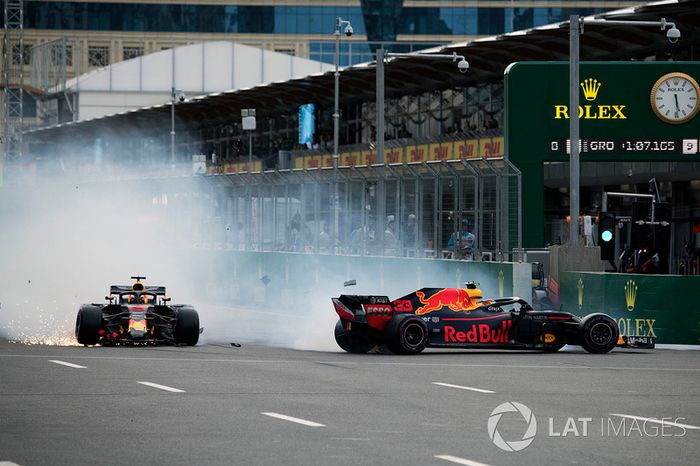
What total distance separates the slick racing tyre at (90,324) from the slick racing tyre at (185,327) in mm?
1211

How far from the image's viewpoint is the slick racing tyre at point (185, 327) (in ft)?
82.0

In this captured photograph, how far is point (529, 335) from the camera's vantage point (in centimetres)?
2427

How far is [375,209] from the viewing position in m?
35.7

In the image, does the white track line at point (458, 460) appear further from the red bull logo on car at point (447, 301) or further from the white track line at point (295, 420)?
the red bull logo on car at point (447, 301)

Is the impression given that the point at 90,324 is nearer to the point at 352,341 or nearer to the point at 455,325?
the point at 352,341

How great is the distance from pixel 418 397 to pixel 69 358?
695cm

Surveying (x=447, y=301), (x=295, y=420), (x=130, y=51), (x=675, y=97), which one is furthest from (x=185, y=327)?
(x=130, y=51)

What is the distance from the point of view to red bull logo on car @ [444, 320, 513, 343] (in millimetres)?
24078

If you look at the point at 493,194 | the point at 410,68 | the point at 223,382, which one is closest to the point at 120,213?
the point at 410,68

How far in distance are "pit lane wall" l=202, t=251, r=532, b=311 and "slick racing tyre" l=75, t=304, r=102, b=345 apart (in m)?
8.40

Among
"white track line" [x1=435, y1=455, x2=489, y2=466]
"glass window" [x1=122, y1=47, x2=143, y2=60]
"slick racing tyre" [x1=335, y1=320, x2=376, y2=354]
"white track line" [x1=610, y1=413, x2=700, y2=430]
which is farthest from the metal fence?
"glass window" [x1=122, y1=47, x2=143, y2=60]

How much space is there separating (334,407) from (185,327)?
9884mm

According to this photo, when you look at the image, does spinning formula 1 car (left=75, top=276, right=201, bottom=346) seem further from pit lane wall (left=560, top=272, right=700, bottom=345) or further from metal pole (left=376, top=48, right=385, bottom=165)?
metal pole (left=376, top=48, right=385, bottom=165)

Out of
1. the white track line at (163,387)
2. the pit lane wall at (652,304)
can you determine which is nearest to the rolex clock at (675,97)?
the pit lane wall at (652,304)
